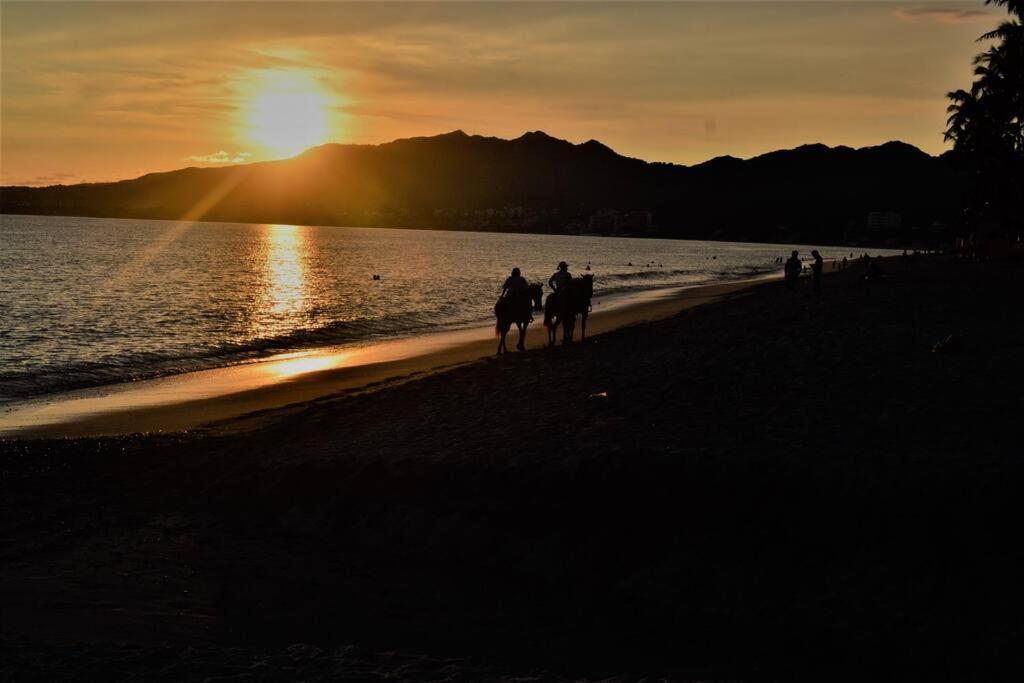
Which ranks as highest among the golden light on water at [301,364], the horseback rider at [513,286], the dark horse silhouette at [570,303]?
the horseback rider at [513,286]

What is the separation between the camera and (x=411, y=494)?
10445mm

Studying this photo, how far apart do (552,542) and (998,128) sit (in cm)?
5154

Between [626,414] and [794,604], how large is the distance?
522 centimetres

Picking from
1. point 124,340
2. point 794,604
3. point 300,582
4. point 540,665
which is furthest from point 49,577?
point 124,340

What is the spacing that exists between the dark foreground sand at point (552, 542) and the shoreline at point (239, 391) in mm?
2202

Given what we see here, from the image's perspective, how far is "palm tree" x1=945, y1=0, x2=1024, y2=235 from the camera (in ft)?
132

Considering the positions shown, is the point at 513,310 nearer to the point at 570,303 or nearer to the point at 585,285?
the point at 570,303

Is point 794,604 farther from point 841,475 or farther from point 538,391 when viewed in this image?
point 538,391

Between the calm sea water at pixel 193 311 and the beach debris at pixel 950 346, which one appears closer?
the beach debris at pixel 950 346

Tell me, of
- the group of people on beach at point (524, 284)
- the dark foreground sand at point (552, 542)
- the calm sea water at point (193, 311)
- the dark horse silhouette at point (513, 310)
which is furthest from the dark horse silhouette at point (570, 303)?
the calm sea water at point (193, 311)

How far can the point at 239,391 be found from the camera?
68.0 feet

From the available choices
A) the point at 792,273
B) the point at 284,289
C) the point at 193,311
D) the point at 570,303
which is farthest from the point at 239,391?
the point at 284,289

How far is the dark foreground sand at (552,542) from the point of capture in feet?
23.6

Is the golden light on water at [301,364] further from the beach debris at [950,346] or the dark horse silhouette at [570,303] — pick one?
the beach debris at [950,346]
